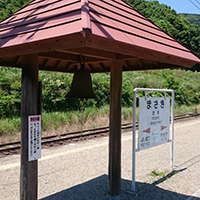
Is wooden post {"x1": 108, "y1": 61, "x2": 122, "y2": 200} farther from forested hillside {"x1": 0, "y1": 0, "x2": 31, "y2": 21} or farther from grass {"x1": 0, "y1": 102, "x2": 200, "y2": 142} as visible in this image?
forested hillside {"x1": 0, "y1": 0, "x2": 31, "y2": 21}

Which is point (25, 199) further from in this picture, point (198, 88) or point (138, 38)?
point (198, 88)

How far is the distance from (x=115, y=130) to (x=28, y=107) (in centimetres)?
177

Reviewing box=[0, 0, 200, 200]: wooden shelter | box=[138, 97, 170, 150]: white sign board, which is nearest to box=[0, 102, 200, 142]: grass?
box=[138, 97, 170, 150]: white sign board

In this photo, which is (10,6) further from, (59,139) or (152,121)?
(152,121)

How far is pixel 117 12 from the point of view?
3.69 metres

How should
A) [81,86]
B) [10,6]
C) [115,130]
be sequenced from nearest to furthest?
[81,86], [115,130], [10,6]

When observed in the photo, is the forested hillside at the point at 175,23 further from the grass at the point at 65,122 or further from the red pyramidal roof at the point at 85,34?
the red pyramidal roof at the point at 85,34

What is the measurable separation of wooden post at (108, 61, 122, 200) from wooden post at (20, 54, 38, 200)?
156 centimetres

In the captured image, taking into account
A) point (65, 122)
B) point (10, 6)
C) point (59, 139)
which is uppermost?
point (10, 6)

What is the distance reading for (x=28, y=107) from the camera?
3.22 m

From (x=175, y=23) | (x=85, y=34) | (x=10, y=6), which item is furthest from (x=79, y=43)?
(x=175, y=23)

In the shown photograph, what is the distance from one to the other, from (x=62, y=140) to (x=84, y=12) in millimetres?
7268

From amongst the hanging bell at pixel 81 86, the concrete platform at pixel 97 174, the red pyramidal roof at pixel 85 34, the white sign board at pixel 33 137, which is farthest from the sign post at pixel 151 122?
the white sign board at pixel 33 137

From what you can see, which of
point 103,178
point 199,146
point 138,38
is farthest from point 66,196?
point 199,146
